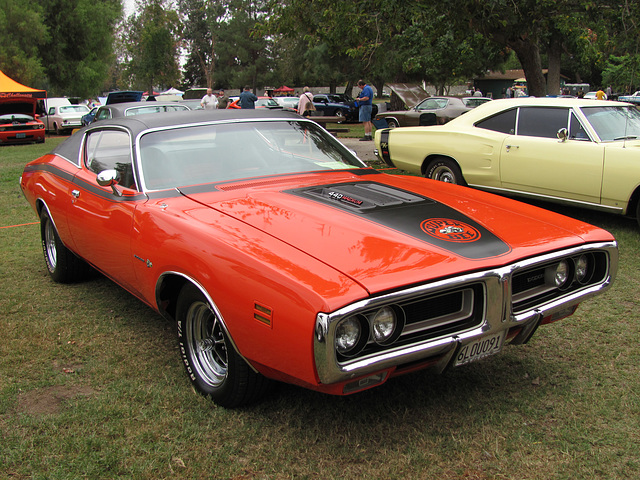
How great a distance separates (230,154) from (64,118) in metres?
22.6

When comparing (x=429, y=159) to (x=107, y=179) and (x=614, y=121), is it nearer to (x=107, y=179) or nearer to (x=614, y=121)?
(x=614, y=121)

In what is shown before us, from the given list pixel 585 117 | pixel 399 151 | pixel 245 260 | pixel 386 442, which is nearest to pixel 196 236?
pixel 245 260

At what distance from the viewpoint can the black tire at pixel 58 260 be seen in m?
4.75

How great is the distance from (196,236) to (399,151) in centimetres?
607

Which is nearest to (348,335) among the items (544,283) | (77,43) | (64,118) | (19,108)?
(544,283)

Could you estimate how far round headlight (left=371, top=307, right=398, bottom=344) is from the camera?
2.38 meters

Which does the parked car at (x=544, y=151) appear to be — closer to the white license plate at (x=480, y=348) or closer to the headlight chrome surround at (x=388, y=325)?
the white license plate at (x=480, y=348)

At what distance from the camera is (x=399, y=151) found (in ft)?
27.9

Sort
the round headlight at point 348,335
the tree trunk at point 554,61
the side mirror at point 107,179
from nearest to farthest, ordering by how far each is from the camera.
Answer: the round headlight at point 348,335 → the side mirror at point 107,179 → the tree trunk at point 554,61

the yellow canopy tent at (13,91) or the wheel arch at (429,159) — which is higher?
the yellow canopy tent at (13,91)

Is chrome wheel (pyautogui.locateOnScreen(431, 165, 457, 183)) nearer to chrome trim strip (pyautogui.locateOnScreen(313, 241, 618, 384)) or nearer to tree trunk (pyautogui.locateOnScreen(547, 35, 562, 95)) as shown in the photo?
chrome trim strip (pyautogui.locateOnScreen(313, 241, 618, 384))

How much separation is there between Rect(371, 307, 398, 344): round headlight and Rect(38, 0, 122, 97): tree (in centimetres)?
3208

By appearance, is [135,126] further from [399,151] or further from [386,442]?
[399,151]

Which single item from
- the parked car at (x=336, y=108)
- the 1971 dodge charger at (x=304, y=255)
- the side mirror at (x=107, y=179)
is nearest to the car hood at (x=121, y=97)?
the parked car at (x=336, y=108)
